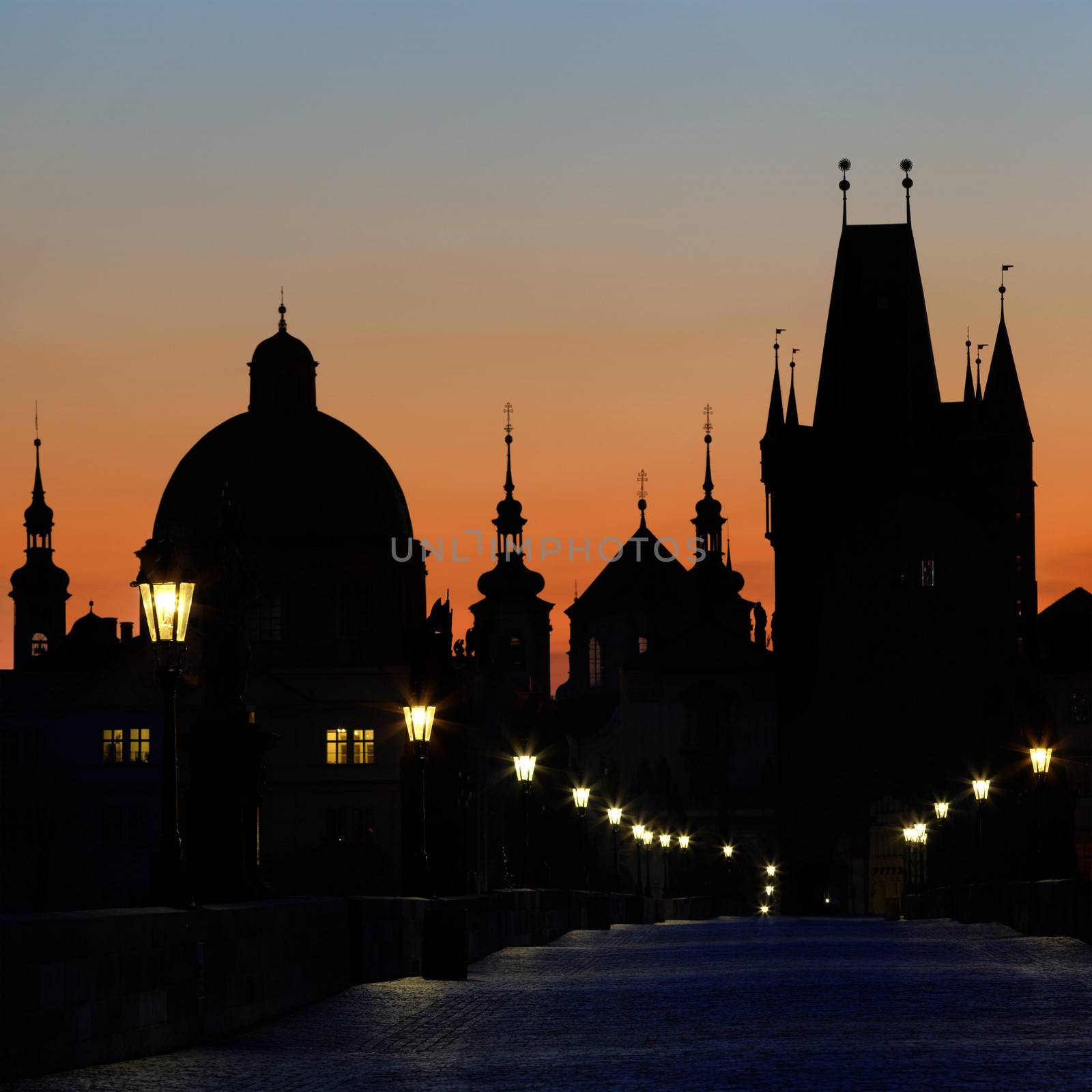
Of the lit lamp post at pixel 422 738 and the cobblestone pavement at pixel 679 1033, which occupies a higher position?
the lit lamp post at pixel 422 738

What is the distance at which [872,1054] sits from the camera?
17.3 meters

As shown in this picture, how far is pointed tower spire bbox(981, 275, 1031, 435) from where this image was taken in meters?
128

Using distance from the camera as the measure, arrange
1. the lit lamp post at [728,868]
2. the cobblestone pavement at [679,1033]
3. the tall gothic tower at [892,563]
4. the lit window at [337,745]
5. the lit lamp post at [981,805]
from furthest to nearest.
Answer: the tall gothic tower at [892,563] → the lit lamp post at [728,868] → the lit window at [337,745] → the lit lamp post at [981,805] → the cobblestone pavement at [679,1033]

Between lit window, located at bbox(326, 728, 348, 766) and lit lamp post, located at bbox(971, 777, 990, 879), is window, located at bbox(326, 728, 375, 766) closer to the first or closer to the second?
lit window, located at bbox(326, 728, 348, 766)

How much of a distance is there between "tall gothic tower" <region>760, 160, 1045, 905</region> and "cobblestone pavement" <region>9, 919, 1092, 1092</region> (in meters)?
90.1

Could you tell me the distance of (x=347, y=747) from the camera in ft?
354

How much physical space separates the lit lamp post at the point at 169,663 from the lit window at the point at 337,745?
271 ft

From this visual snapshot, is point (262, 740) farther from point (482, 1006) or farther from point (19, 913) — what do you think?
point (19, 913)

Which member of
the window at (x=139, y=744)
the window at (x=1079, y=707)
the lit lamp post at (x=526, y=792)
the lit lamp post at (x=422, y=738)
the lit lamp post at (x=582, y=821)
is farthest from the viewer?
the window at (x=1079, y=707)

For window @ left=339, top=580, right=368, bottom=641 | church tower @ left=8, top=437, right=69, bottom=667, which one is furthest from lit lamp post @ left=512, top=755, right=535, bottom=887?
church tower @ left=8, top=437, right=69, bottom=667

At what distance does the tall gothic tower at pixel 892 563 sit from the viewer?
4847 inches

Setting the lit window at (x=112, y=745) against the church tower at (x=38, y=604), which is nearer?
the lit window at (x=112, y=745)

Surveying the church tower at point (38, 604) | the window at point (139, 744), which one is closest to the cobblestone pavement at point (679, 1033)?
the window at point (139, 744)

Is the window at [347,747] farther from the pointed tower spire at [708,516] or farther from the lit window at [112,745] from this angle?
the pointed tower spire at [708,516]
